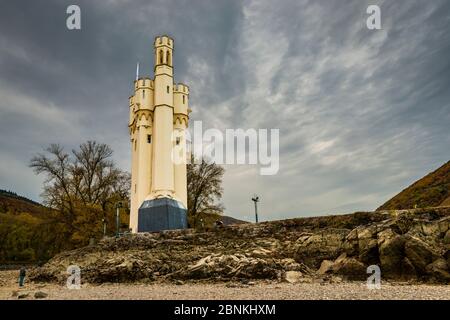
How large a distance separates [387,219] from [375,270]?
10.3 feet

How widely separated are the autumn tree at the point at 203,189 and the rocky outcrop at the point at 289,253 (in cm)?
1692

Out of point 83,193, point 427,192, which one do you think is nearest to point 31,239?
point 83,193

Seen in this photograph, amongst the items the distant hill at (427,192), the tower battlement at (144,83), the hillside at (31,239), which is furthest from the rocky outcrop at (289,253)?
the distant hill at (427,192)

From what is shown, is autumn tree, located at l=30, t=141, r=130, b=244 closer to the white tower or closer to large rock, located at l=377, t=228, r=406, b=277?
the white tower

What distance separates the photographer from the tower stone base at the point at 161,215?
28.9 meters

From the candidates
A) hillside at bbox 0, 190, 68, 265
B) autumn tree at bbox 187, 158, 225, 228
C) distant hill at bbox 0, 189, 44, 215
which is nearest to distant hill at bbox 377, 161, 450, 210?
autumn tree at bbox 187, 158, 225, 228

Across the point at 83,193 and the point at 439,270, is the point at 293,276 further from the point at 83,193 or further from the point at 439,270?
the point at 83,193

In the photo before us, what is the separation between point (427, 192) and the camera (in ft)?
164

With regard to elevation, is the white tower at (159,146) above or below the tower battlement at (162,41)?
below

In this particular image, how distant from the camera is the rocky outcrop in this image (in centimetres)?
1496

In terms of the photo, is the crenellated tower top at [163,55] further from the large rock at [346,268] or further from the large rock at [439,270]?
the large rock at [439,270]
